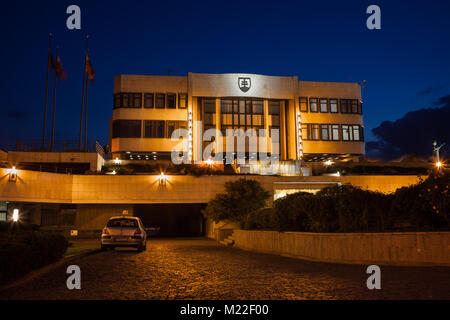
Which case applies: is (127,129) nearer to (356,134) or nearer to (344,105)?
(344,105)

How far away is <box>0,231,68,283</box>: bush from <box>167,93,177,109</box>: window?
33184mm

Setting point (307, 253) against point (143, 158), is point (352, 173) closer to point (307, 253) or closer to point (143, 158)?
point (143, 158)

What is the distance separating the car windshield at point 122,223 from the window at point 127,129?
85.2 feet

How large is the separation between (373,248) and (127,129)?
1402 inches

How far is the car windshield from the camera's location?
63.8 feet

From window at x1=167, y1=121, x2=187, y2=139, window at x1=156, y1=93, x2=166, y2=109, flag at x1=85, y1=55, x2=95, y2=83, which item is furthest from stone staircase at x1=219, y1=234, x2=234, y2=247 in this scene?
flag at x1=85, y1=55, x2=95, y2=83

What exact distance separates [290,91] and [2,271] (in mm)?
42723

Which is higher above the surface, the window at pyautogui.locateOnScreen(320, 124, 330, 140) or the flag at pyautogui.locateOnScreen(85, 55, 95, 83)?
the flag at pyautogui.locateOnScreen(85, 55, 95, 83)

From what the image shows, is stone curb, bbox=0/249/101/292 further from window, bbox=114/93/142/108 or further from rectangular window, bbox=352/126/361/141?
rectangular window, bbox=352/126/361/141

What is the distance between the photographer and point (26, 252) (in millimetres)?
10492

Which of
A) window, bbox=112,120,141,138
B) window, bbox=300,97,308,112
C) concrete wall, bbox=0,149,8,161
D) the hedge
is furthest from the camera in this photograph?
window, bbox=300,97,308,112

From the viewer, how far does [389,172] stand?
4000 centimetres

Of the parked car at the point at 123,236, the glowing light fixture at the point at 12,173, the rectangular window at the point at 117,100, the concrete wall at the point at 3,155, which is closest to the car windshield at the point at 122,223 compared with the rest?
the parked car at the point at 123,236

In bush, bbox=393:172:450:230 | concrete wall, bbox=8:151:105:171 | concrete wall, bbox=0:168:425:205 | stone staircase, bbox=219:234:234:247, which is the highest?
concrete wall, bbox=8:151:105:171
